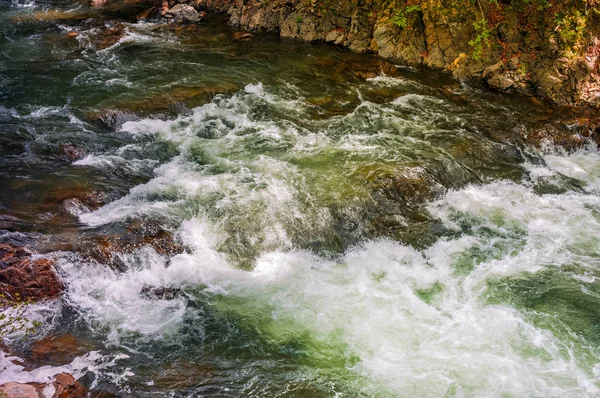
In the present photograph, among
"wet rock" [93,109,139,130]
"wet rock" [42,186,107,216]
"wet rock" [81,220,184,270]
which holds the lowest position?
"wet rock" [81,220,184,270]

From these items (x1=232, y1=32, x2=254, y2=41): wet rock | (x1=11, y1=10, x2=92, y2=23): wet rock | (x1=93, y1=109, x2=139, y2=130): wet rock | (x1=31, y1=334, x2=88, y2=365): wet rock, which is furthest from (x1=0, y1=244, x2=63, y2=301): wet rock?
(x1=11, y1=10, x2=92, y2=23): wet rock

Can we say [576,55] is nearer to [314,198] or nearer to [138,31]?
[314,198]

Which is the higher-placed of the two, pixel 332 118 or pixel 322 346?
pixel 332 118

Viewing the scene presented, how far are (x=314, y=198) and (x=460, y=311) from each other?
3.66 m

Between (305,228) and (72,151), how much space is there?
578 centimetres

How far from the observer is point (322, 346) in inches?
278

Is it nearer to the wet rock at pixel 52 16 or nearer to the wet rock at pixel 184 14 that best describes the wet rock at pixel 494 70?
the wet rock at pixel 184 14

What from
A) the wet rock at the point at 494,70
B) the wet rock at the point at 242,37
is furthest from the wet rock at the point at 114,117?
the wet rock at the point at 494,70

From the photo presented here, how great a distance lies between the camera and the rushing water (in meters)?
6.75

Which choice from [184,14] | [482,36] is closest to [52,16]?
[184,14]

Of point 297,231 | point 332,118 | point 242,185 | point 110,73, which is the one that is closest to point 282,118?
point 332,118

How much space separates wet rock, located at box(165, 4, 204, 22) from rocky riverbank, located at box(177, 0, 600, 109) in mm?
4041

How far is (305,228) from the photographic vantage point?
29.8 feet

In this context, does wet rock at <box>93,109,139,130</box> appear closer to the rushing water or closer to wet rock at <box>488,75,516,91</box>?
the rushing water
